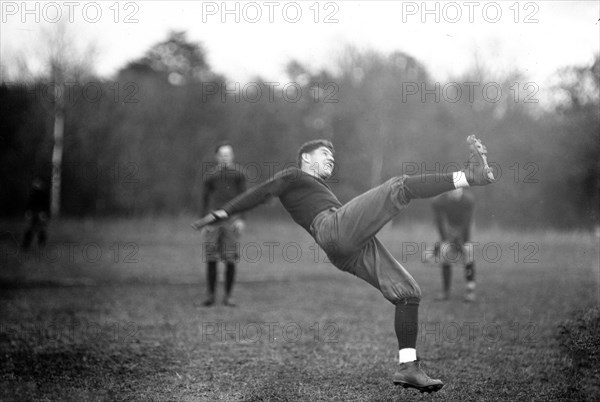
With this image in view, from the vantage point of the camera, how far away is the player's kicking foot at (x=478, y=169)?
4.29m

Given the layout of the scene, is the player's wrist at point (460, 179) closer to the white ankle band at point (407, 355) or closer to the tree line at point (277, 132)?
the white ankle band at point (407, 355)

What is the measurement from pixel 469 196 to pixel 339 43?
605 inches

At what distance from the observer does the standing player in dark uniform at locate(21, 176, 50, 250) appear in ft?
53.3

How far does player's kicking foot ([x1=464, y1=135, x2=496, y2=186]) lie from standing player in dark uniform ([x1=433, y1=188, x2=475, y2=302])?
6.32 m

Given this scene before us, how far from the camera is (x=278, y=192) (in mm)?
4938

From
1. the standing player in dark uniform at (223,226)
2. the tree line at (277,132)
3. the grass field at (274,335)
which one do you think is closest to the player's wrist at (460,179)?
the grass field at (274,335)

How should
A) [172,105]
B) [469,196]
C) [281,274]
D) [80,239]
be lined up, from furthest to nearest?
[172,105]
[80,239]
[281,274]
[469,196]

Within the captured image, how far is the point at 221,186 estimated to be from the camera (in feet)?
31.8

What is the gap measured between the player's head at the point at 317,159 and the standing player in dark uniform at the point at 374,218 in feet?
0.12

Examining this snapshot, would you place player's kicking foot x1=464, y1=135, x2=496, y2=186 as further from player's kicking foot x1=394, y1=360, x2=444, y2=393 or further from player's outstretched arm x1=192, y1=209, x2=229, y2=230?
player's outstretched arm x1=192, y1=209, x2=229, y2=230

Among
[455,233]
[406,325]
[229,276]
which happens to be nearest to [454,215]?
[455,233]

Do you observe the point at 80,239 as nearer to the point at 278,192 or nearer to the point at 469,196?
the point at 469,196

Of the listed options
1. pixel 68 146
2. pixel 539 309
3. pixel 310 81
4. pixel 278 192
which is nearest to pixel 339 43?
pixel 310 81

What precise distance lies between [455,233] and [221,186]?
168 inches
